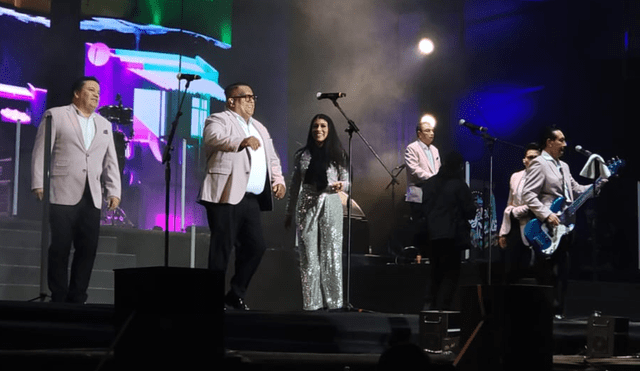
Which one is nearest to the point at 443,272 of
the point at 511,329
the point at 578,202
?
the point at 578,202

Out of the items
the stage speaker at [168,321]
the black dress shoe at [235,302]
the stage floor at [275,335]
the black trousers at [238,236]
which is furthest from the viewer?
the black dress shoe at [235,302]

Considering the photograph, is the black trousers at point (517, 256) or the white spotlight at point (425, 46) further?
the white spotlight at point (425, 46)

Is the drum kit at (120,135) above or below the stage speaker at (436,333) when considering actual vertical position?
above

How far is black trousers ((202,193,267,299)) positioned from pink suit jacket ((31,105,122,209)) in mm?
931

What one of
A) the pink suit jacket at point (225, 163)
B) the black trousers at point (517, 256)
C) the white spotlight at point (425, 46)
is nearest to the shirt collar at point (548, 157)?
the black trousers at point (517, 256)

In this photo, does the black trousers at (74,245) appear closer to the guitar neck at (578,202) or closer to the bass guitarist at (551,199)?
the bass guitarist at (551,199)

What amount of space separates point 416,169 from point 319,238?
1.62 meters

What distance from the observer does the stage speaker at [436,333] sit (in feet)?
20.1

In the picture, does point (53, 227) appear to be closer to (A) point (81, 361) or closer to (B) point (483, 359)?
(A) point (81, 361)

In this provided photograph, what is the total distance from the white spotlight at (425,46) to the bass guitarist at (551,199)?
12.2 feet

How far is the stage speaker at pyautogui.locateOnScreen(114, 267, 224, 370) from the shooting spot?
11.2 feet

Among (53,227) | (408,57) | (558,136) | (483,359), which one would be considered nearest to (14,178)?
(53,227)

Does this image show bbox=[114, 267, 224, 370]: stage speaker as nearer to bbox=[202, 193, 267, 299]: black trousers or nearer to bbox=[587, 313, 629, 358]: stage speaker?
bbox=[202, 193, 267, 299]: black trousers

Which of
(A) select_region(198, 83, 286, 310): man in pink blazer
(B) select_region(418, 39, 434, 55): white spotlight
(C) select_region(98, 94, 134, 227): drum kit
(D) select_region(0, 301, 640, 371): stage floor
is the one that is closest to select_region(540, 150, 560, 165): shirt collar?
(D) select_region(0, 301, 640, 371): stage floor
